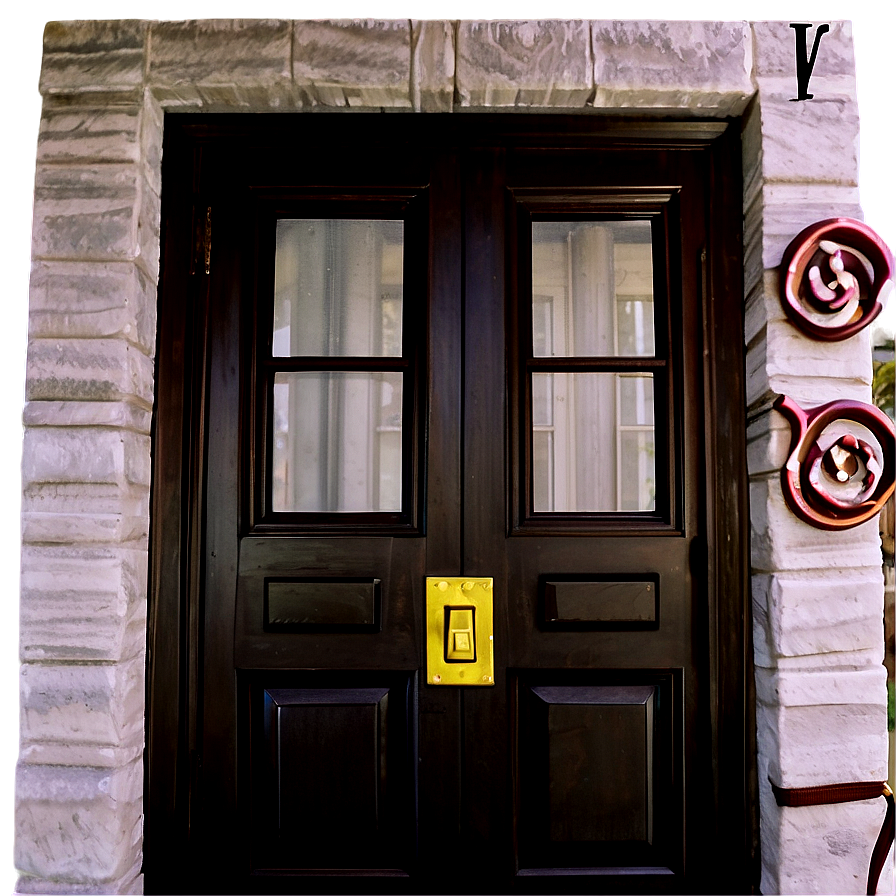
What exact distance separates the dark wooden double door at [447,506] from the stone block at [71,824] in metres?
0.15

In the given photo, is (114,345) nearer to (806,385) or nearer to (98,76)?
(98,76)

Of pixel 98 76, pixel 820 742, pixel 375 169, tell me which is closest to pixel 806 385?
pixel 820 742

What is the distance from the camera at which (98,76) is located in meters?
1.82

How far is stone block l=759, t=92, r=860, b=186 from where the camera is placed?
1.79m

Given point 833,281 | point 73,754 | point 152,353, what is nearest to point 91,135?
point 152,353

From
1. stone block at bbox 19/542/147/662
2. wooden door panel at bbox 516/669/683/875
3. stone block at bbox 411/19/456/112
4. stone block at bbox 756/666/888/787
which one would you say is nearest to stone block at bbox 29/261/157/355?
stone block at bbox 19/542/147/662

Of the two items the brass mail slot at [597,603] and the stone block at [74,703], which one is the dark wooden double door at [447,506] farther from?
the stone block at [74,703]

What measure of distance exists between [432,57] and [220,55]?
0.54 meters

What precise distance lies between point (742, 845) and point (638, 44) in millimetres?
2053

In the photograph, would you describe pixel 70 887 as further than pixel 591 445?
No

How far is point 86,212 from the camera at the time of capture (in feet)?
5.90

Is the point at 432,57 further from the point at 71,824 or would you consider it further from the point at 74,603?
the point at 71,824

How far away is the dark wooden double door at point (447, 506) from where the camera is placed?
182 centimetres

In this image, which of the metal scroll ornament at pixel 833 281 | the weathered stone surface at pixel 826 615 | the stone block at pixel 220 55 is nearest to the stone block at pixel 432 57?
the stone block at pixel 220 55
